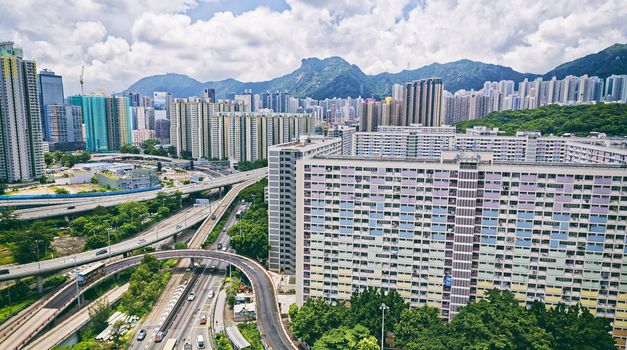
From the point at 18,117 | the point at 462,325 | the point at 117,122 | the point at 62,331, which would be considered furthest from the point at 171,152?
the point at 462,325

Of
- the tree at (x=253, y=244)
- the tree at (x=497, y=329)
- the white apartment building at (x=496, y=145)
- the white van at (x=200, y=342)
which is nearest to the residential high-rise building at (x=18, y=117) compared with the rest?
the tree at (x=253, y=244)

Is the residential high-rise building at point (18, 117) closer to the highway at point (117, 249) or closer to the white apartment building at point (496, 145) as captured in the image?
the highway at point (117, 249)

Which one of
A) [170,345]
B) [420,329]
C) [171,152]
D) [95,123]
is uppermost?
[95,123]

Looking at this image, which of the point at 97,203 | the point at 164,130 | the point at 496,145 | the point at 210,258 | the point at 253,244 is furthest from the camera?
the point at 164,130

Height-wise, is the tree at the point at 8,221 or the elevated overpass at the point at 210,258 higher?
the tree at the point at 8,221

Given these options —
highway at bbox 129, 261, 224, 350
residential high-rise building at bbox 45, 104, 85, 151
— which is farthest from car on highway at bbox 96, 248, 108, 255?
residential high-rise building at bbox 45, 104, 85, 151

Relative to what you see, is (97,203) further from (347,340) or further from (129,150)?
(129,150)
